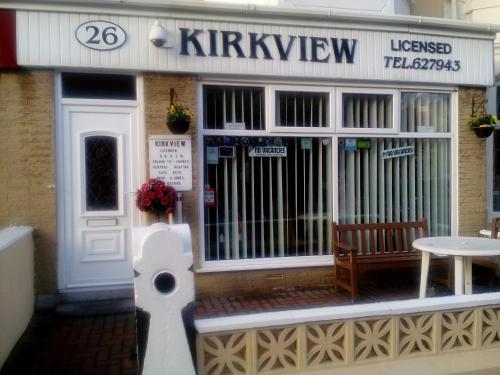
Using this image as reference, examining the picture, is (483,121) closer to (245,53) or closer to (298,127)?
(298,127)

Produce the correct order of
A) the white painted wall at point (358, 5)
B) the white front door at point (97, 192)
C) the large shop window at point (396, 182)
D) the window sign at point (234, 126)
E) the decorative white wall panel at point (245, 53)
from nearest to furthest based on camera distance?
the decorative white wall panel at point (245, 53)
the white front door at point (97, 192)
the window sign at point (234, 126)
the large shop window at point (396, 182)
the white painted wall at point (358, 5)

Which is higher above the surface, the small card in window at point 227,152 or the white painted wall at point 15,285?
the small card in window at point 227,152

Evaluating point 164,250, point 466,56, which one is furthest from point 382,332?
point 466,56

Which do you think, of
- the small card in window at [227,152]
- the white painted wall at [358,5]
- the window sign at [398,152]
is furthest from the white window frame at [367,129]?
the white painted wall at [358,5]

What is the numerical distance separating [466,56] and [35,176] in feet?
20.9

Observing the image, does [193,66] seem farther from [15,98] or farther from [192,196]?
[15,98]

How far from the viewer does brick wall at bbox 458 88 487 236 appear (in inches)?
285

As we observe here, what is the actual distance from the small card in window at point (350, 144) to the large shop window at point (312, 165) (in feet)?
0.05

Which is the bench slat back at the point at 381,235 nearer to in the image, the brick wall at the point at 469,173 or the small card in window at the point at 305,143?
the brick wall at the point at 469,173

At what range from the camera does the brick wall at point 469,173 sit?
7230mm

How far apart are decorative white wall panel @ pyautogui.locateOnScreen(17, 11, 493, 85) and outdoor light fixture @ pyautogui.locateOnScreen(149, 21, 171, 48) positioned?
0.42ft

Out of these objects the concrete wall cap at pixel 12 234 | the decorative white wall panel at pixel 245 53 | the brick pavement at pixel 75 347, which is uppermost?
the decorative white wall panel at pixel 245 53

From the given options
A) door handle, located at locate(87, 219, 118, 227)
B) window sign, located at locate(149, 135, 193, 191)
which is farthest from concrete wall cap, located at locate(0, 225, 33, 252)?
window sign, located at locate(149, 135, 193, 191)

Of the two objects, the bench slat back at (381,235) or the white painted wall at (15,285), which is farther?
the bench slat back at (381,235)
